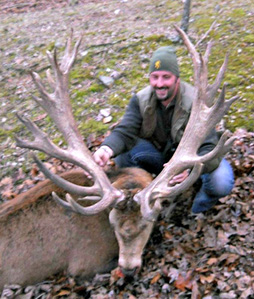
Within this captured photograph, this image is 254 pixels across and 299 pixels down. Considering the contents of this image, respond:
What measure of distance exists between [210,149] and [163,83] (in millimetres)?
944

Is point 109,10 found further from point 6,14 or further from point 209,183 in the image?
point 209,183

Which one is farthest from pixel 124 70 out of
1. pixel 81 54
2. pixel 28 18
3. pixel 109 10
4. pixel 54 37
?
pixel 28 18

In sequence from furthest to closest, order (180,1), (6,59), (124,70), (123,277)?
(180,1) → (6,59) → (124,70) → (123,277)

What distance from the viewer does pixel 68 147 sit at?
15.5 feet

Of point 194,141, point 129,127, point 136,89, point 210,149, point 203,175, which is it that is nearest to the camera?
point 194,141

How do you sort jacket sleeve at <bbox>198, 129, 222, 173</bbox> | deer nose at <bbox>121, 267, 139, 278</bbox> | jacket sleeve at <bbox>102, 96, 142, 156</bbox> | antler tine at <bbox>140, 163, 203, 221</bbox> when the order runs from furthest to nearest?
jacket sleeve at <bbox>102, 96, 142, 156</bbox>
jacket sleeve at <bbox>198, 129, 222, 173</bbox>
deer nose at <bbox>121, 267, 139, 278</bbox>
antler tine at <bbox>140, 163, 203, 221</bbox>

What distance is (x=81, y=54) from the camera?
877 cm

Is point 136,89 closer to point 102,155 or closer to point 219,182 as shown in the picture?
point 102,155

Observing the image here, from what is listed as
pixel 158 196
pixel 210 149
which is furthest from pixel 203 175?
pixel 158 196

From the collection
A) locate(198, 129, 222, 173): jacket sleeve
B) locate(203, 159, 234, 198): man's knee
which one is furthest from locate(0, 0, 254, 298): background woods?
locate(198, 129, 222, 173): jacket sleeve

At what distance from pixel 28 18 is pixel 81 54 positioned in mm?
3935

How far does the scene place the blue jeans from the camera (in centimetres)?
475

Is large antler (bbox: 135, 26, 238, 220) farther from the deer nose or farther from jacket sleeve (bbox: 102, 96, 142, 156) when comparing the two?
jacket sleeve (bbox: 102, 96, 142, 156)

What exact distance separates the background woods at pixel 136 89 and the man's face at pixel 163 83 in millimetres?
1420
